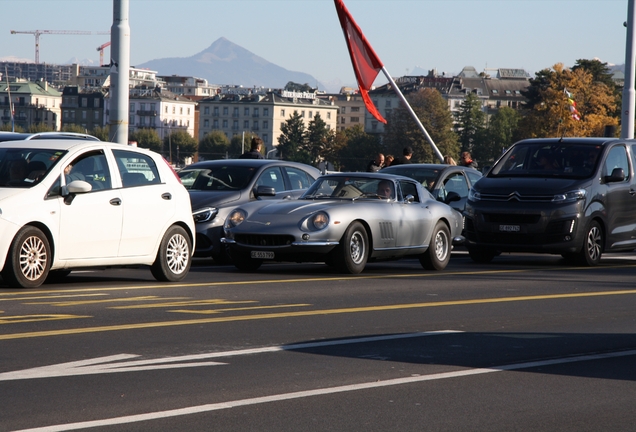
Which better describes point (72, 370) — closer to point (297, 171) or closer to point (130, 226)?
point (130, 226)

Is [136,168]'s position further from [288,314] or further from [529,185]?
[529,185]

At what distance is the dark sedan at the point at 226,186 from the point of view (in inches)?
691

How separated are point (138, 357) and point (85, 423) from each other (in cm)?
210

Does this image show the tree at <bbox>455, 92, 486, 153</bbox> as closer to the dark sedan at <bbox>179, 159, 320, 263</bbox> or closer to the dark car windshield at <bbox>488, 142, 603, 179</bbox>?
the dark car windshield at <bbox>488, 142, 603, 179</bbox>

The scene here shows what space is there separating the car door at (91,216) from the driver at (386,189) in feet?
15.5

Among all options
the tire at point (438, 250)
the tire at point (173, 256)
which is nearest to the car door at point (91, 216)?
the tire at point (173, 256)

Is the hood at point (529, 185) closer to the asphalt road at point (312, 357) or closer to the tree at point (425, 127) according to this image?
the asphalt road at point (312, 357)

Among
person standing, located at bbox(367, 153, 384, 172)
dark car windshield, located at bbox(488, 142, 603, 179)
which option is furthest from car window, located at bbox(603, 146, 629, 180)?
person standing, located at bbox(367, 153, 384, 172)

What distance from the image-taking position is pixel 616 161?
19.3 m

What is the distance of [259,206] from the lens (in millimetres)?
16438

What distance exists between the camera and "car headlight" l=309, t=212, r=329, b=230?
50.9 feet

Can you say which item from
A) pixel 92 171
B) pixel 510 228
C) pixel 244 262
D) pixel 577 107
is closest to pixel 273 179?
pixel 244 262

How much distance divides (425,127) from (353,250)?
161450mm

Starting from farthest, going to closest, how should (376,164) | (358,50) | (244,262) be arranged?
(358,50) < (376,164) < (244,262)
